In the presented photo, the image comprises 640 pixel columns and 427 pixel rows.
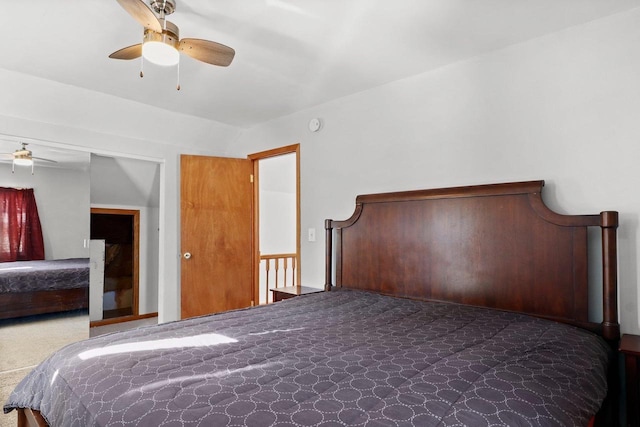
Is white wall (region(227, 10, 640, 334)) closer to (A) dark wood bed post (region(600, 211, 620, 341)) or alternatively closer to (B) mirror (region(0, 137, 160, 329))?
(A) dark wood bed post (region(600, 211, 620, 341))

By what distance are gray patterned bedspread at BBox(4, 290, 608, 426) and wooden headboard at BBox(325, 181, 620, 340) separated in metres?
0.31

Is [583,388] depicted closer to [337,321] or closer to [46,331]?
[337,321]

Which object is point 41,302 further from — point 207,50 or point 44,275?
point 207,50

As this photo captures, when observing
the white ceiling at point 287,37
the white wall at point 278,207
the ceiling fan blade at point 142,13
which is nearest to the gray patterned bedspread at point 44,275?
the white ceiling at point 287,37

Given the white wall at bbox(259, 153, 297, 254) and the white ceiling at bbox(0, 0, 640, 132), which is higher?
the white ceiling at bbox(0, 0, 640, 132)

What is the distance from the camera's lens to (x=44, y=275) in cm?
337

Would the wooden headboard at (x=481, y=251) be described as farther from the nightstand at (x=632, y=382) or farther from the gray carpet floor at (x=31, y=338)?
the gray carpet floor at (x=31, y=338)

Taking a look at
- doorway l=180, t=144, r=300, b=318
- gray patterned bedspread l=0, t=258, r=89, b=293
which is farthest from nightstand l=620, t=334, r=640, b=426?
gray patterned bedspread l=0, t=258, r=89, b=293

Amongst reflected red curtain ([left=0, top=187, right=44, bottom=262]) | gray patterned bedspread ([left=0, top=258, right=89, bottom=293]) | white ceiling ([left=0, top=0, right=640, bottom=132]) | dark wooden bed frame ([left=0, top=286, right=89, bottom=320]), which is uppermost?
white ceiling ([left=0, top=0, right=640, bottom=132])

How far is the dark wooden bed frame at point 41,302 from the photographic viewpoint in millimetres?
3204

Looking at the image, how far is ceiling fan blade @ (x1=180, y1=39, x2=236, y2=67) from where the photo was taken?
205 centimetres

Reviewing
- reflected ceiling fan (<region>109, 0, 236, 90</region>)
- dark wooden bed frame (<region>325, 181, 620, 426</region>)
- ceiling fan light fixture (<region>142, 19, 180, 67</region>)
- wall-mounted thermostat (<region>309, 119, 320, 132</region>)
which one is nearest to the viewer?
reflected ceiling fan (<region>109, 0, 236, 90</region>)

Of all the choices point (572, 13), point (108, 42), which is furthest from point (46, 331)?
point (572, 13)

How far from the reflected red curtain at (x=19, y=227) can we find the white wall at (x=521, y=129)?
8.08 feet
